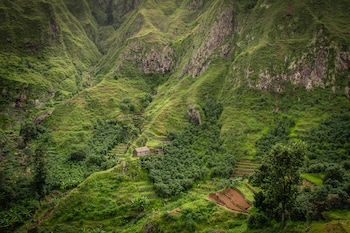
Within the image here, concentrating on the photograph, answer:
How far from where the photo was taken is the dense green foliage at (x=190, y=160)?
344 ft

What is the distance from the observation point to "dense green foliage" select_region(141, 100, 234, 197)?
105m

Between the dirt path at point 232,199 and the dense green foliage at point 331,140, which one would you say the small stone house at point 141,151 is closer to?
the dirt path at point 232,199

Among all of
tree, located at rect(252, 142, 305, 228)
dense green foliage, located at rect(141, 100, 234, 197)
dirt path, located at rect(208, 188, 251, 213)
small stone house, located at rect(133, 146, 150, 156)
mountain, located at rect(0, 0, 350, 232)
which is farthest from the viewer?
small stone house, located at rect(133, 146, 150, 156)

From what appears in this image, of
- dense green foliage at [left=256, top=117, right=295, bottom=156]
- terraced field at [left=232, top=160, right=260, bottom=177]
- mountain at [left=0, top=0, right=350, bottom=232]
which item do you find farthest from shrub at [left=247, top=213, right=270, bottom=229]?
dense green foliage at [left=256, top=117, right=295, bottom=156]

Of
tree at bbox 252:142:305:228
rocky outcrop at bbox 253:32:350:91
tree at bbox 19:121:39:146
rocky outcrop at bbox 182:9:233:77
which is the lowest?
tree at bbox 19:121:39:146

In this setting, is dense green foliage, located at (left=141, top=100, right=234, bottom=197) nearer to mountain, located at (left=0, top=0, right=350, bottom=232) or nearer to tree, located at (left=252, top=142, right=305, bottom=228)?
mountain, located at (left=0, top=0, right=350, bottom=232)

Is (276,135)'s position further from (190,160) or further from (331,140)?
(190,160)

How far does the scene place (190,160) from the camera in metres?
121

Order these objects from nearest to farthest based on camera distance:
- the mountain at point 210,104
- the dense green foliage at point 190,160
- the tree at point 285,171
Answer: the tree at point 285,171, the dense green foliage at point 190,160, the mountain at point 210,104

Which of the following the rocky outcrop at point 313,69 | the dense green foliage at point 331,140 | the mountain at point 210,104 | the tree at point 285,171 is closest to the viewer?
the tree at point 285,171

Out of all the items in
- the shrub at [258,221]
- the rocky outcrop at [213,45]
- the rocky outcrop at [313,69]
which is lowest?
the shrub at [258,221]

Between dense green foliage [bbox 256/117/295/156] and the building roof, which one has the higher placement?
dense green foliage [bbox 256/117/295/156]

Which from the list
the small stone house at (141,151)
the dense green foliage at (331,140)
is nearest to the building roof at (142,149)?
the small stone house at (141,151)

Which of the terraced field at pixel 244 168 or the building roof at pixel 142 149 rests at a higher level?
the building roof at pixel 142 149
